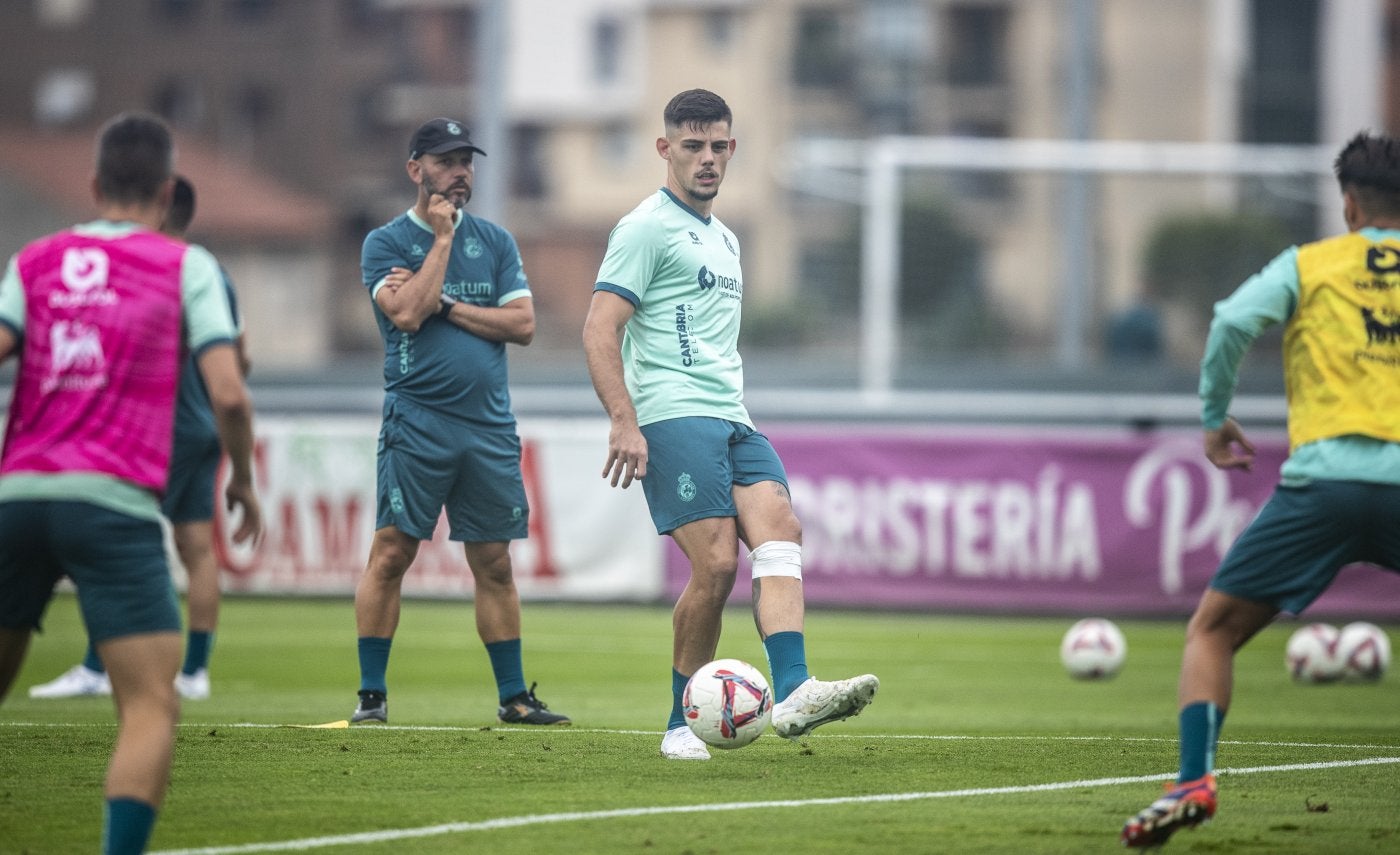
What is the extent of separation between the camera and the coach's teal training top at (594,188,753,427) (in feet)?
24.1

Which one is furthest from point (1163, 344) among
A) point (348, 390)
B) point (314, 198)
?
point (314, 198)

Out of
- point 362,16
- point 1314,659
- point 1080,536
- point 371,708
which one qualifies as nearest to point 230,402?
point 371,708

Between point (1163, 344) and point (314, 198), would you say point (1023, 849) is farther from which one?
point (314, 198)

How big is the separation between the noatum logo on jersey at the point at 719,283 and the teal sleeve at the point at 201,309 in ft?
8.36

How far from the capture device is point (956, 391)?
22250mm

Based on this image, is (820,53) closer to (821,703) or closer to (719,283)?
(719,283)

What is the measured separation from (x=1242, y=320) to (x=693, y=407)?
2221mm

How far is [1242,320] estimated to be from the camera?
589cm

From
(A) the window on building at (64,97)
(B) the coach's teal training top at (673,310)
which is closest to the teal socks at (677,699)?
(B) the coach's teal training top at (673,310)

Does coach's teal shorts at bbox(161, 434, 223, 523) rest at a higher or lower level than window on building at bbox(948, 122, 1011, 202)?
lower

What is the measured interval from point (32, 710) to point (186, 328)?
17.0 feet

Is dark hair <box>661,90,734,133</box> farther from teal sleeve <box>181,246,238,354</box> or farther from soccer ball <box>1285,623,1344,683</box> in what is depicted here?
soccer ball <box>1285,623,1344,683</box>

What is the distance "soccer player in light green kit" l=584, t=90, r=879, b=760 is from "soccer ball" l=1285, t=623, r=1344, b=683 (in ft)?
19.6

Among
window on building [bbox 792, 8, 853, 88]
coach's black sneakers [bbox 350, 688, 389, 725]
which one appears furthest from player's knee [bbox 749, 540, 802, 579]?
window on building [bbox 792, 8, 853, 88]
